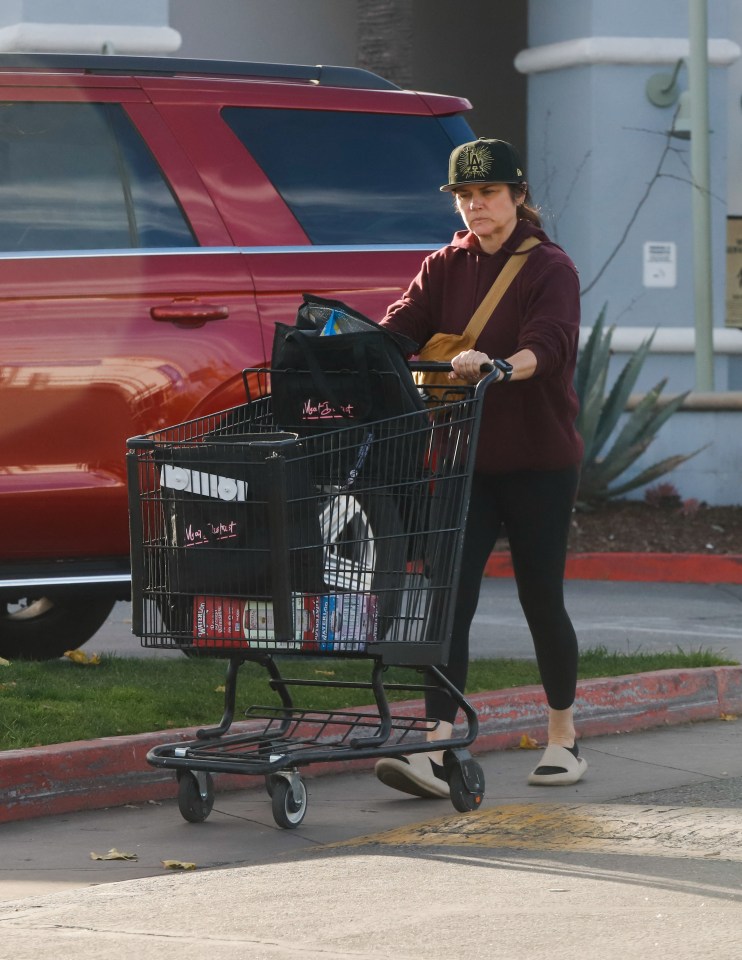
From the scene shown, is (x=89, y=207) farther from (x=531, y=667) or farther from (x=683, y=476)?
(x=683, y=476)

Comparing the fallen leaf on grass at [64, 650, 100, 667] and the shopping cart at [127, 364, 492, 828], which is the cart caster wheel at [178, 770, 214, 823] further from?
the fallen leaf on grass at [64, 650, 100, 667]

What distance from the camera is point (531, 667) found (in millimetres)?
7762

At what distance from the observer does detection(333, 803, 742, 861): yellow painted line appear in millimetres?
5008

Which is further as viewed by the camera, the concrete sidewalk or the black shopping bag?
the black shopping bag

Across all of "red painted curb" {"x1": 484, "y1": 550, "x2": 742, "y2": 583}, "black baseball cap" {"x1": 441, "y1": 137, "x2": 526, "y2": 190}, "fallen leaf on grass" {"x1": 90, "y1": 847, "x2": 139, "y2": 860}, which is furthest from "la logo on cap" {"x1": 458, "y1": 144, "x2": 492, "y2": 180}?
"red painted curb" {"x1": 484, "y1": 550, "x2": 742, "y2": 583}

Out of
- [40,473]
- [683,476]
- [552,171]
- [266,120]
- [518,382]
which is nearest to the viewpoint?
[518,382]

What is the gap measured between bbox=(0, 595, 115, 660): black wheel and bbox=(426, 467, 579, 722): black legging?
8.16 ft

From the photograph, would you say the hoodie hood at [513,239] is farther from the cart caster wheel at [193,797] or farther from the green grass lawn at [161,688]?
the cart caster wheel at [193,797]

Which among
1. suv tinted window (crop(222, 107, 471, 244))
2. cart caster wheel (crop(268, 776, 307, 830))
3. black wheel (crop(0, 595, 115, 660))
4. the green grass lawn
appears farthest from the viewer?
black wheel (crop(0, 595, 115, 660))

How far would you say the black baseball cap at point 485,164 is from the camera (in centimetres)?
568

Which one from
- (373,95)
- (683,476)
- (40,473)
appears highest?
(373,95)

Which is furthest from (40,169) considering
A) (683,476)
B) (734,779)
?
(683,476)

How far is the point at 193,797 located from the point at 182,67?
307cm

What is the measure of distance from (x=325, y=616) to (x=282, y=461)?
0.48 meters
